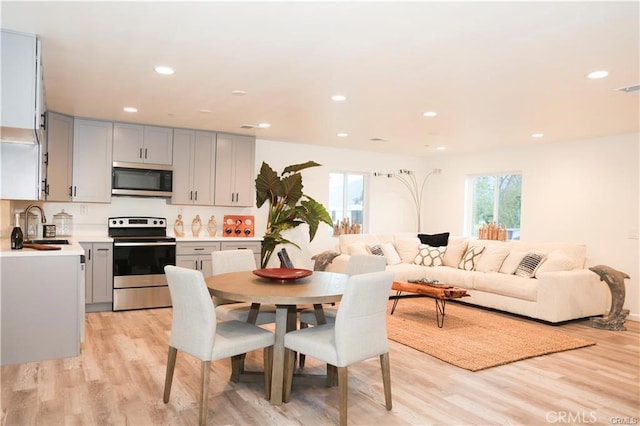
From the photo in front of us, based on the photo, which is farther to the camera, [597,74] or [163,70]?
[163,70]

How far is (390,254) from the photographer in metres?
7.17

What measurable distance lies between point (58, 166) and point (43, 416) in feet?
11.6

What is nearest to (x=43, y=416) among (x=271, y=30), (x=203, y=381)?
(x=203, y=381)

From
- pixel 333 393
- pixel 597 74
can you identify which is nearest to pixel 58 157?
pixel 333 393

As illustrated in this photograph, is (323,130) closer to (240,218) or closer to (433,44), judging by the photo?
(240,218)

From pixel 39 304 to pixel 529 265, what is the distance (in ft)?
17.3

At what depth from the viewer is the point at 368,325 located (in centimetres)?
282

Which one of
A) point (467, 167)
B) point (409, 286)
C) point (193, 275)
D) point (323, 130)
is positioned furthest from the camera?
point (467, 167)

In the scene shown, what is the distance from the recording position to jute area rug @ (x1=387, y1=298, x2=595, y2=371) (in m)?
4.15

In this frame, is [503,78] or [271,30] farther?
[503,78]

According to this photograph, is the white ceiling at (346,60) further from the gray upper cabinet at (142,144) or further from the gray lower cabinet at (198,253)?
the gray lower cabinet at (198,253)

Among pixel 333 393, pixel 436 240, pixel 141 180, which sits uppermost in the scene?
pixel 141 180

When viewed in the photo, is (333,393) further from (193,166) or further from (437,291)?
(193,166)

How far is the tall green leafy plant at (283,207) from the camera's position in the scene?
652 centimetres
